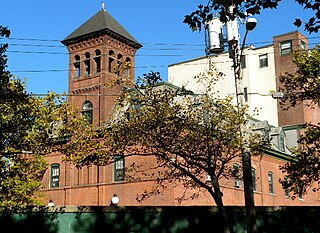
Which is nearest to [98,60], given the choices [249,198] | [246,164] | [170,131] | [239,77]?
[170,131]

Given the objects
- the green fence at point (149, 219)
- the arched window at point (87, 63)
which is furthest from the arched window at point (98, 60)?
the green fence at point (149, 219)

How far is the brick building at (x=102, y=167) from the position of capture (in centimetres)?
3753

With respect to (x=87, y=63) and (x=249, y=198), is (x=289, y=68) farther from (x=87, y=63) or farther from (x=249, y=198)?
(x=249, y=198)

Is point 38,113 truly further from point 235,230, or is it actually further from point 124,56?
point 124,56

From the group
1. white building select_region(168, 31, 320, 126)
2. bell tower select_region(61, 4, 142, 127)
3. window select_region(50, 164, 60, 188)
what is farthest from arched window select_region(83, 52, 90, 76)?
white building select_region(168, 31, 320, 126)

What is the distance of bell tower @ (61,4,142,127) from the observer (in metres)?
41.5

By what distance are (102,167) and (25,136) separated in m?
15.6

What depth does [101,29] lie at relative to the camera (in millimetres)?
42344

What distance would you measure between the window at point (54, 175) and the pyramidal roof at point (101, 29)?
36.7ft

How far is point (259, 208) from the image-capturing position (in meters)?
19.1

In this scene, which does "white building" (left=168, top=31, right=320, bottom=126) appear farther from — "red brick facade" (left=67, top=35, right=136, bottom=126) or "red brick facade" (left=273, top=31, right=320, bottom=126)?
"red brick facade" (left=67, top=35, right=136, bottom=126)

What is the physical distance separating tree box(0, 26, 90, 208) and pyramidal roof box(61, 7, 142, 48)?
17.2 m

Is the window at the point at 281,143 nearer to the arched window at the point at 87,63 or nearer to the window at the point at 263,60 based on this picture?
the window at the point at 263,60

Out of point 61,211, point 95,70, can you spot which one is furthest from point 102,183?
point 61,211
